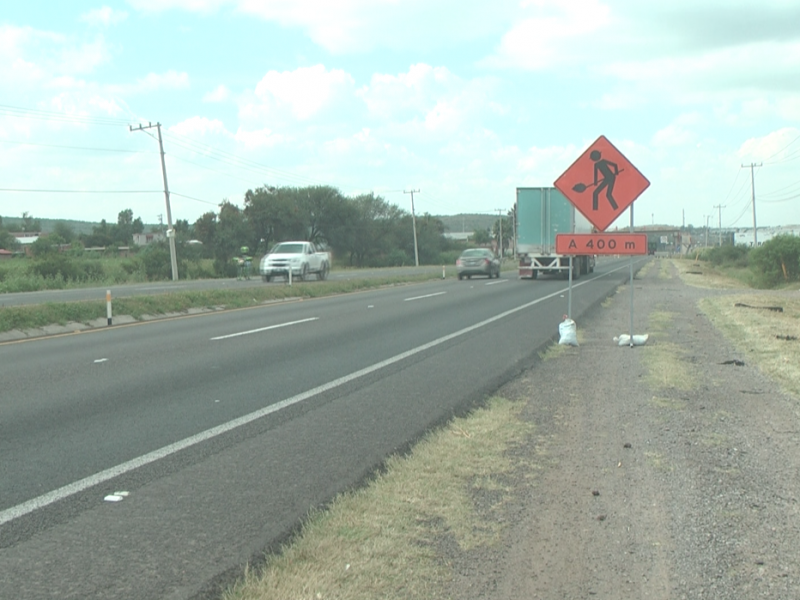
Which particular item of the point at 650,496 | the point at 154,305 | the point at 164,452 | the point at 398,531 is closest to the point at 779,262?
the point at 154,305

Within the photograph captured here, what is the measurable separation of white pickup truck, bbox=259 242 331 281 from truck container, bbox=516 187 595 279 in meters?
9.81

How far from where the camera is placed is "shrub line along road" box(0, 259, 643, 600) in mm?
4434

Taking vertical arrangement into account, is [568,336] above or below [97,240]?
below

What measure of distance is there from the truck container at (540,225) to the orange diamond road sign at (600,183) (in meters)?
23.9

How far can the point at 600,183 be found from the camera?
42.3 feet

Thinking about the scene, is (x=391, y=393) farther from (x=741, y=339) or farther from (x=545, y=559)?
(x=741, y=339)

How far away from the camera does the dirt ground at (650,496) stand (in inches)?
164

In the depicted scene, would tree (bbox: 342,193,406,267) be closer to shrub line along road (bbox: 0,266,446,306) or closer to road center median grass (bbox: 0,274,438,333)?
shrub line along road (bbox: 0,266,446,306)

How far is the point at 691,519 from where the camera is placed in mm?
5004

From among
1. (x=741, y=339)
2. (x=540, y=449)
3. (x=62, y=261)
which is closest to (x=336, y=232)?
(x=62, y=261)

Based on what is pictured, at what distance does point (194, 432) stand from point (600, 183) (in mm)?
8233

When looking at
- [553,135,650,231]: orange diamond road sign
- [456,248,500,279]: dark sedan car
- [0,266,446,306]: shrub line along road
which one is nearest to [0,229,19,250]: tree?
[0,266,446,306]: shrub line along road

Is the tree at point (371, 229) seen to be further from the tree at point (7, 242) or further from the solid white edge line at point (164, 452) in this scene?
the solid white edge line at point (164, 452)

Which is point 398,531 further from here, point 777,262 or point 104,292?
point 777,262
